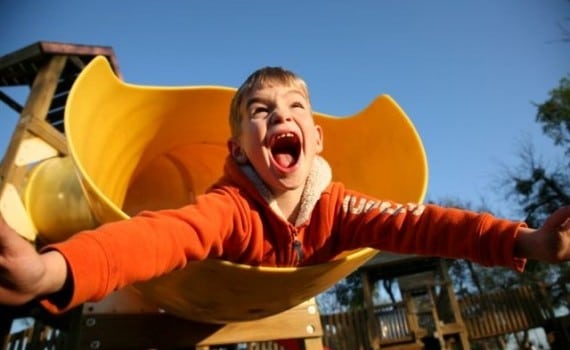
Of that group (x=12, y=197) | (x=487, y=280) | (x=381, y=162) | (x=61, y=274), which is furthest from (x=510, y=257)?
(x=487, y=280)

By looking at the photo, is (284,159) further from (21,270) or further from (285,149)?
(21,270)

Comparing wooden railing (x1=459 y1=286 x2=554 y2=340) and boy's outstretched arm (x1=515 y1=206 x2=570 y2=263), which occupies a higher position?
wooden railing (x1=459 y1=286 x2=554 y2=340)

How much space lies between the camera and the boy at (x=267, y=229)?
0.53 metres

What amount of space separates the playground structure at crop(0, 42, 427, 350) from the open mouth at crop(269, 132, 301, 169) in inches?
10.9

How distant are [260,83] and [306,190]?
1.15ft

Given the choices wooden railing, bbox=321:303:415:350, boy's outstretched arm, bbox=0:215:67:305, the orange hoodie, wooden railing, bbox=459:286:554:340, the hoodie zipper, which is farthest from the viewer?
wooden railing, bbox=459:286:554:340

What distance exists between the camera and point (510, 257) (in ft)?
2.68

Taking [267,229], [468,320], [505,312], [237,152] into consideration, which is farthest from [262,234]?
[505,312]

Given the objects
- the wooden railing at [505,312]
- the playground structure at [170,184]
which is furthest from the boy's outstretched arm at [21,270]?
the wooden railing at [505,312]

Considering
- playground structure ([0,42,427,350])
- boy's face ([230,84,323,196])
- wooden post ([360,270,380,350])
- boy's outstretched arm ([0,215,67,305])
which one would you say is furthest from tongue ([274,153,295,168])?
wooden post ([360,270,380,350])

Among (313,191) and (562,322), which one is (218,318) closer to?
(313,191)

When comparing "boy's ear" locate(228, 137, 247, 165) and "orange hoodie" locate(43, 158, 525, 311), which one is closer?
"orange hoodie" locate(43, 158, 525, 311)

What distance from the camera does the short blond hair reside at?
130cm

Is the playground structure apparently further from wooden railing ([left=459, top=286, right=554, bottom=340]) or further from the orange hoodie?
wooden railing ([left=459, top=286, right=554, bottom=340])
